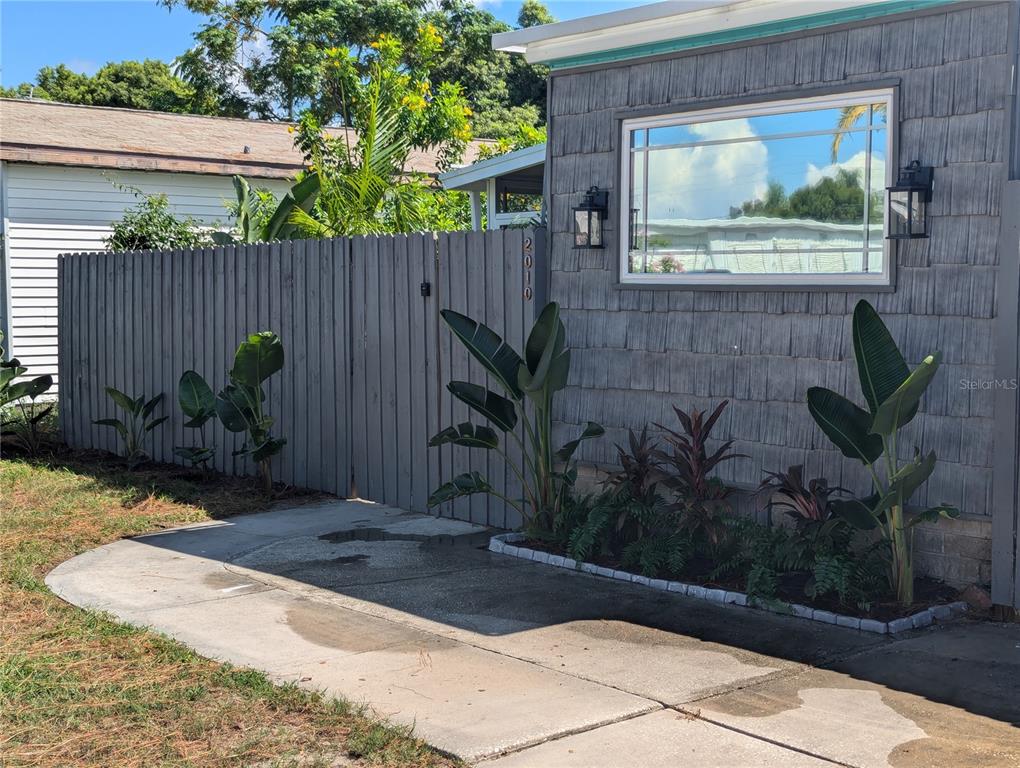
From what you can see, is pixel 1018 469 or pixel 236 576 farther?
pixel 236 576

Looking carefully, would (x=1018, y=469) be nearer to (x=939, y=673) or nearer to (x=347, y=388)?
(x=939, y=673)

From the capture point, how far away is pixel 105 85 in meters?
37.8

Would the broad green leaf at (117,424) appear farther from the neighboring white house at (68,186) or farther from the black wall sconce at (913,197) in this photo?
the black wall sconce at (913,197)

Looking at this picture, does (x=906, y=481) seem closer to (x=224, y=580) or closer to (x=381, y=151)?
(x=224, y=580)

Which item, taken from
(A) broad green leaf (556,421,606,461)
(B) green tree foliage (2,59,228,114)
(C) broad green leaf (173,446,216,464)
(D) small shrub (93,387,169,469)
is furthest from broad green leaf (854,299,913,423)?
(B) green tree foliage (2,59,228,114)

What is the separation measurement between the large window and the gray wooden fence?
3.03 feet

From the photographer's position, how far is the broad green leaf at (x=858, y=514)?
5902 mm

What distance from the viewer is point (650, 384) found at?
7422 millimetres

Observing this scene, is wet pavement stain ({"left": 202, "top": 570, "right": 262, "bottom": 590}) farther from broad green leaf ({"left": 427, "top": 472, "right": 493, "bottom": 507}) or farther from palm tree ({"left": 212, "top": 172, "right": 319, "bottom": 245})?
palm tree ({"left": 212, "top": 172, "right": 319, "bottom": 245})

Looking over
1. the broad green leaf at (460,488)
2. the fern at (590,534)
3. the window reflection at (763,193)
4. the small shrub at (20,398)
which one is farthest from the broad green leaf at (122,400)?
the window reflection at (763,193)

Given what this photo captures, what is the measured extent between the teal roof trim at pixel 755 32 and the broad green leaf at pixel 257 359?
3.14 metres

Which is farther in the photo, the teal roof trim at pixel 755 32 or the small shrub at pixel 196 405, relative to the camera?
the small shrub at pixel 196 405

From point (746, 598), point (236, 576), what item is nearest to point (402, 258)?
point (236, 576)

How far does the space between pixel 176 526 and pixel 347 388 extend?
1735mm
